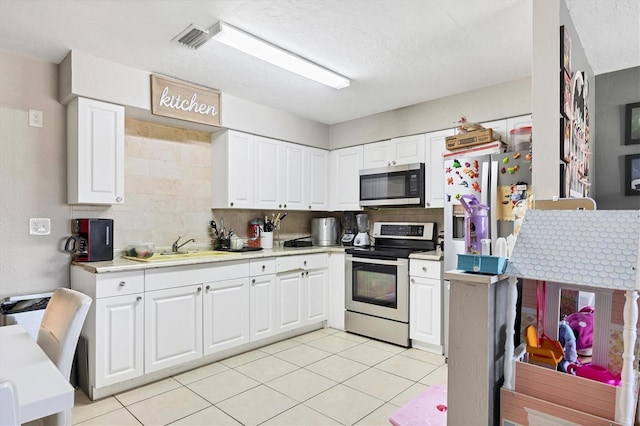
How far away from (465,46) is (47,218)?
333 centimetres

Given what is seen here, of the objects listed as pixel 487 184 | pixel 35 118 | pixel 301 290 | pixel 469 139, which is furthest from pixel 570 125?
pixel 35 118

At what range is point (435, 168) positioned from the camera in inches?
145

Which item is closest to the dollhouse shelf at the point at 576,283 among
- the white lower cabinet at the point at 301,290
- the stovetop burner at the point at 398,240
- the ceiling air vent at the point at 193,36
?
the ceiling air vent at the point at 193,36

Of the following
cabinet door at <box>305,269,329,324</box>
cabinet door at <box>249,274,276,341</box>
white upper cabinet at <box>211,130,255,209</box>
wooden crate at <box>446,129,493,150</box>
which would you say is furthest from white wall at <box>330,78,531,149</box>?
cabinet door at <box>249,274,276,341</box>

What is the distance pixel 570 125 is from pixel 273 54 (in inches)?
75.9

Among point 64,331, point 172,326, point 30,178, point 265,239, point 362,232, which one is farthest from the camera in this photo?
point 362,232

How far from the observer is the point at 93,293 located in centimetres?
248

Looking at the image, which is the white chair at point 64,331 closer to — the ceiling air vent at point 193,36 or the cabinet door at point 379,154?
the ceiling air vent at point 193,36

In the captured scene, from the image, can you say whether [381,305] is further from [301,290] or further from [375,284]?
[301,290]

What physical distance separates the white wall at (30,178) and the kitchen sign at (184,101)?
2.34ft

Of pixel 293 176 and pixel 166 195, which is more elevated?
pixel 293 176

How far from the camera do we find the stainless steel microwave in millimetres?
3740

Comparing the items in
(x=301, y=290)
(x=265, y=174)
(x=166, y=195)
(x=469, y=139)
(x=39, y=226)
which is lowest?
(x=301, y=290)

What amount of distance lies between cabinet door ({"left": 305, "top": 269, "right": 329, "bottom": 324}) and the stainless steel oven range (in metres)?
0.26
